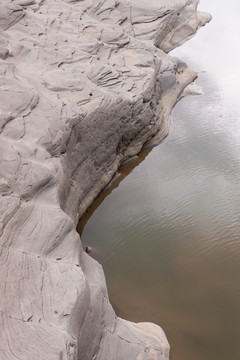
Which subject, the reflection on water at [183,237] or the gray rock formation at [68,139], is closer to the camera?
the gray rock formation at [68,139]

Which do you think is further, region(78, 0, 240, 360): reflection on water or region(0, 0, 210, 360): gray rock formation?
region(78, 0, 240, 360): reflection on water

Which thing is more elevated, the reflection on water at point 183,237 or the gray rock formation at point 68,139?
the gray rock formation at point 68,139

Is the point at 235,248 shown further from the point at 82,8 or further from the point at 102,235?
the point at 82,8

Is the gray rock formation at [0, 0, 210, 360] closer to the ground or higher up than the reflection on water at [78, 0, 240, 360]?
higher up

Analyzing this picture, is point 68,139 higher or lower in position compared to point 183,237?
higher
